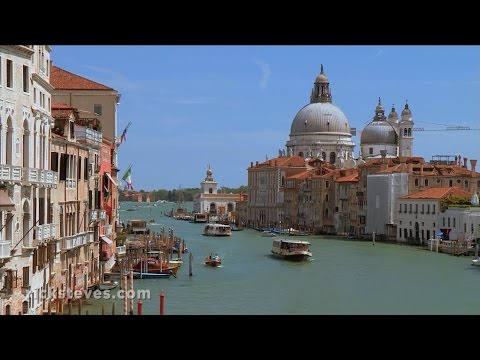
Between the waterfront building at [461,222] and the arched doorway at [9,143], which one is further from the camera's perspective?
the waterfront building at [461,222]

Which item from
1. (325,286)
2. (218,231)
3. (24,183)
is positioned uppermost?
(24,183)

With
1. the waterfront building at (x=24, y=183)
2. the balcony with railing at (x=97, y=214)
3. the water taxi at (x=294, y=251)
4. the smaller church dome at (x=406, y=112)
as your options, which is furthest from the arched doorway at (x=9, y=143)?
the smaller church dome at (x=406, y=112)

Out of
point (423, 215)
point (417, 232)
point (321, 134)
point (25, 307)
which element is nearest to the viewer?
point (25, 307)

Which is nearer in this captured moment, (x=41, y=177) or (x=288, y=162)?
(x=41, y=177)

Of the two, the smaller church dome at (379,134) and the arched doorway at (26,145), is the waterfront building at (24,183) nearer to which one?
the arched doorway at (26,145)

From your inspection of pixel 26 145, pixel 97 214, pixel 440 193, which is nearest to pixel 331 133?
pixel 440 193

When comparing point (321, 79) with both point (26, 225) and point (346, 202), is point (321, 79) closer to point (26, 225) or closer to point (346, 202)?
point (346, 202)
